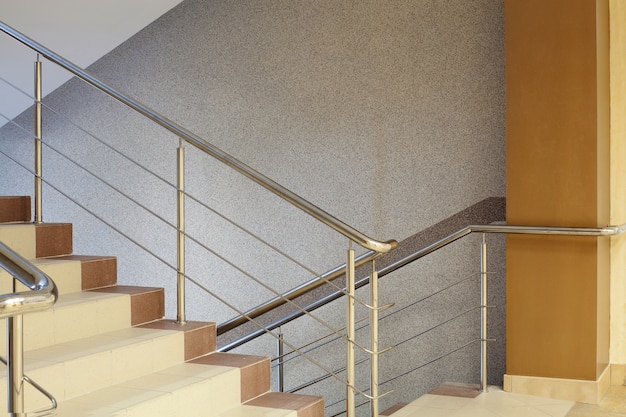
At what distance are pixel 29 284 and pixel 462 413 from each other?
2223 millimetres

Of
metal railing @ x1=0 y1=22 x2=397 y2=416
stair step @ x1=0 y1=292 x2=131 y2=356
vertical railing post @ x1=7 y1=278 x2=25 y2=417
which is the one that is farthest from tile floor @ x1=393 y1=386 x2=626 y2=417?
vertical railing post @ x1=7 y1=278 x2=25 y2=417

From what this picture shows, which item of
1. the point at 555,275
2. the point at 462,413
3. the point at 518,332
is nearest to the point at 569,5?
the point at 555,275

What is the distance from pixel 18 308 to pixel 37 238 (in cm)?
214

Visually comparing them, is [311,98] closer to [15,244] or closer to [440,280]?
[440,280]

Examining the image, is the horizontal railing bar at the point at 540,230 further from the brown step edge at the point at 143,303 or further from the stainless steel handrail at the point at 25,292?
the stainless steel handrail at the point at 25,292

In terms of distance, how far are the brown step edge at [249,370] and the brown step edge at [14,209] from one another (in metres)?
1.18

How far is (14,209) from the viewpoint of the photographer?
3604 mm

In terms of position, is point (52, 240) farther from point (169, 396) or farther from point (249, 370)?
point (169, 396)

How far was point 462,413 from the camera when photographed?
3.23 meters

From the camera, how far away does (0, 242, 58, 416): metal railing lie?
4.34 feet

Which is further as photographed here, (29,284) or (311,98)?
(311,98)

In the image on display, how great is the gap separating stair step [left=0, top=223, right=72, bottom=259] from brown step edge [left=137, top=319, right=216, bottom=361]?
0.59m

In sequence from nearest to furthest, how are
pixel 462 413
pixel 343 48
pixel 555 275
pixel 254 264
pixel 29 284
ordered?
pixel 29 284 < pixel 462 413 < pixel 555 275 < pixel 343 48 < pixel 254 264

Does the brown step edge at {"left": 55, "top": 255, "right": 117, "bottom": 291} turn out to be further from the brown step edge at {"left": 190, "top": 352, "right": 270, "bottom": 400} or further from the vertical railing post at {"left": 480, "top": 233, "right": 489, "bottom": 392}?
the vertical railing post at {"left": 480, "top": 233, "right": 489, "bottom": 392}
